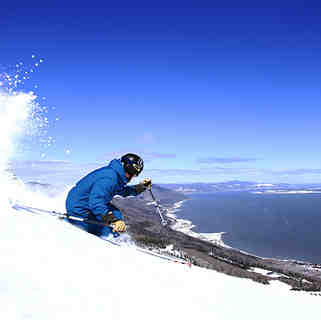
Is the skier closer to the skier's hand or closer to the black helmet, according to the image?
the black helmet

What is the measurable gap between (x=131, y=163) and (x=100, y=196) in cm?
118

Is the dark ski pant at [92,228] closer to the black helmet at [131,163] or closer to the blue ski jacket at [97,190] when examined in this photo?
the blue ski jacket at [97,190]

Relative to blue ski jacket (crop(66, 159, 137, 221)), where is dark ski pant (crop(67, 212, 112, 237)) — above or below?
below

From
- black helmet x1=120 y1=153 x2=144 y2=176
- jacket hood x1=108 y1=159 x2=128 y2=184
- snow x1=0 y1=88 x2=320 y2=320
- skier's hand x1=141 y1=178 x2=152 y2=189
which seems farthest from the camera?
skier's hand x1=141 y1=178 x2=152 y2=189

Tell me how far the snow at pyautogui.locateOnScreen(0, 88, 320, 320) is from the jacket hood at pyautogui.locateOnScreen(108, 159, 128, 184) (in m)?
1.57

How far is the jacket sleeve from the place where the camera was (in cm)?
692

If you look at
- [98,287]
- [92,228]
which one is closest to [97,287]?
[98,287]

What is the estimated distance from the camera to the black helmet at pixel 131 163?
765cm

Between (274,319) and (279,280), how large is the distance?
217 feet

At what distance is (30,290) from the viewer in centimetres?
373

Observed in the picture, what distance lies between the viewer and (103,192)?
6969 millimetres

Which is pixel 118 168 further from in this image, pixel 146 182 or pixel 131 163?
pixel 146 182

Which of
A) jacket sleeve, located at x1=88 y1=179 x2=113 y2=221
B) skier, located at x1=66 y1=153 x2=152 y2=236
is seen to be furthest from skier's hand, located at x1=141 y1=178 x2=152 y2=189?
jacket sleeve, located at x1=88 y1=179 x2=113 y2=221

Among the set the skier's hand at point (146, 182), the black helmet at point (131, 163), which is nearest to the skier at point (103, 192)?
the black helmet at point (131, 163)
